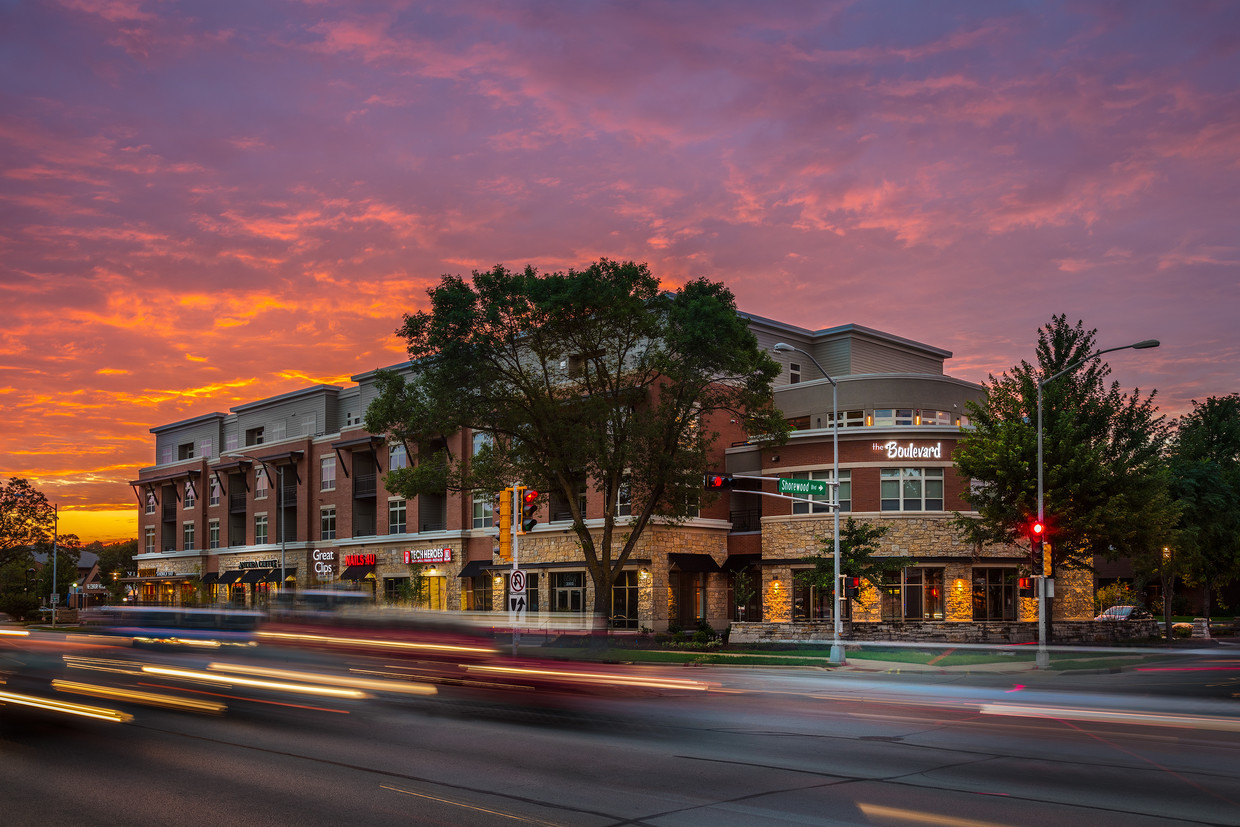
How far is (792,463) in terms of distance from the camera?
53.9 m

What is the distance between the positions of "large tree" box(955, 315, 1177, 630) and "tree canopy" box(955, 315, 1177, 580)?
0.04 meters

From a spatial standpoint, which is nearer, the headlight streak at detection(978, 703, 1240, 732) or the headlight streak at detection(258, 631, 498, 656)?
the headlight streak at detection(978, 703, 1240, 732)

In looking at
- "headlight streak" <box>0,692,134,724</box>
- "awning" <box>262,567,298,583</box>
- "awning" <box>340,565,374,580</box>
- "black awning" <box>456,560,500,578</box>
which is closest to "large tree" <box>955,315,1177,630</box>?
"black awning" <box>456,560,500,578</box>

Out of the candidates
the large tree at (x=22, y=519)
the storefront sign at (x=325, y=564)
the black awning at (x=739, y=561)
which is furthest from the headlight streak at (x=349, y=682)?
the large tree at (x=22, y=519)

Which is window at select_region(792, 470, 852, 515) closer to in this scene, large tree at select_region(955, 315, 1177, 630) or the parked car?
large tree at select_region(955, 315, 1177, 630)

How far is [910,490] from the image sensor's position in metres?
51.5

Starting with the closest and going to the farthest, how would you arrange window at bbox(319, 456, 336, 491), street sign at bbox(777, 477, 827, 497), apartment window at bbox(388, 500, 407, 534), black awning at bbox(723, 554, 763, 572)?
street sign at bbox(777, 477, 827, 497) < black awning at bbox(723, 554, 763, 572) < apartment window at bbox(388, 500, 407, 534) < window at bbox(319, 456, 336, 491)

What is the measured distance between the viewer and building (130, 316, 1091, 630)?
2021 inches

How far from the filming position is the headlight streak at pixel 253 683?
1842cm

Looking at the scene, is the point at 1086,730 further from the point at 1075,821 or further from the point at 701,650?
the point at 701,650

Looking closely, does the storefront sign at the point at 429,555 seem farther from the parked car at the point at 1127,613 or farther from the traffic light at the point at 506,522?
the parked car at the point at 1127,613

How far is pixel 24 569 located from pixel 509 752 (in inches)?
4183

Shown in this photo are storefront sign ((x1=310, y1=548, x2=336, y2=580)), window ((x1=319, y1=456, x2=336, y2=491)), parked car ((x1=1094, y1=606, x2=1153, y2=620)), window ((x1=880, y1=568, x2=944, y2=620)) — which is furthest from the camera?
window ((x1=319, y1=456, x2=336, y2=491))

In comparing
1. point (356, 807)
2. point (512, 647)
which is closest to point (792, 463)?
point (512, 647)
